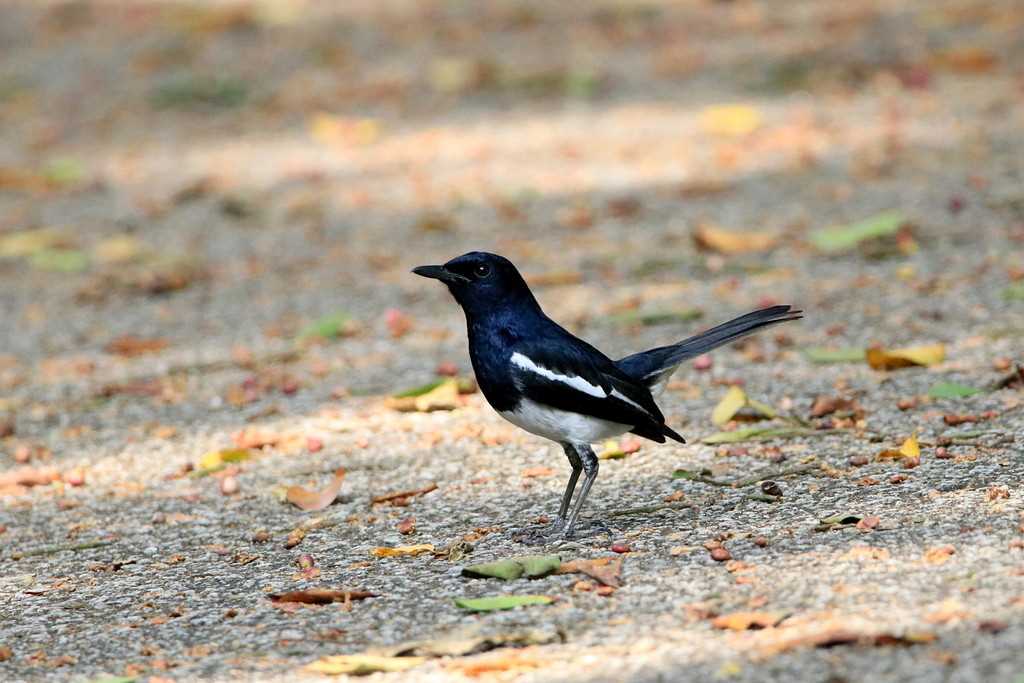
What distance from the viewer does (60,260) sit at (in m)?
8.85

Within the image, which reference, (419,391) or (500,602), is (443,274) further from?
(419,391)

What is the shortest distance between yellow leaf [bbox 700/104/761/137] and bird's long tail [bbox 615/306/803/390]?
517 cm

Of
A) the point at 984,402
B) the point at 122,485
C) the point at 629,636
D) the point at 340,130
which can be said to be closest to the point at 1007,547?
the point at 629,636

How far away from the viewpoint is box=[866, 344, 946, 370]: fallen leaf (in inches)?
226

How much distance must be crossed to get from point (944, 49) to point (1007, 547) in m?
7.89

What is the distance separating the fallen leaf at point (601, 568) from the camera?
3988mm

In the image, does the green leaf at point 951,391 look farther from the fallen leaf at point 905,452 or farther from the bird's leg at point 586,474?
the bird's leg at point 586,474

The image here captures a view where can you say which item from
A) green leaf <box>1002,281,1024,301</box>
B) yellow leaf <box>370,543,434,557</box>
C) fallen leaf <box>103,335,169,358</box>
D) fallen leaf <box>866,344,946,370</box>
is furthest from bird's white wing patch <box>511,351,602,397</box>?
fallen leaf <box>103,335,169,358</box>

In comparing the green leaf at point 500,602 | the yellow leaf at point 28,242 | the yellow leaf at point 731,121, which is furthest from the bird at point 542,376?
the yellow leaf at point 731,121

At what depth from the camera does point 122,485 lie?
5426mm

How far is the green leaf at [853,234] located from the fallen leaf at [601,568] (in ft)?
12.5

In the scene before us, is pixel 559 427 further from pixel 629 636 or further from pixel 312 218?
pixel 312 218

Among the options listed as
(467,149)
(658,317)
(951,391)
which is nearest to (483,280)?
(951,391)

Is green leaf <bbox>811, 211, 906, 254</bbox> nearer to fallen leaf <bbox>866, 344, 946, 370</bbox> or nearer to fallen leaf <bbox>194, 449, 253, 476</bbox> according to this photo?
fallen leaf <bbox>866, 344, 946, 370</bbox>
